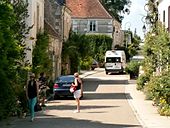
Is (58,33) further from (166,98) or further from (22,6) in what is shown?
(166,98)

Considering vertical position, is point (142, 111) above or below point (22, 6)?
below

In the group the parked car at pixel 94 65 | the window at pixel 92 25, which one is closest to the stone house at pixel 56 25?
the parked car at pixel 94 65

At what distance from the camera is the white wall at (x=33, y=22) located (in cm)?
3281

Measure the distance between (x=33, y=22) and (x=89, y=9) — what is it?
2362 inches

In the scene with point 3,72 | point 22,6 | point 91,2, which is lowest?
point 3,72

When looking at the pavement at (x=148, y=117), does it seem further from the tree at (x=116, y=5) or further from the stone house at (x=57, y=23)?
the tree at (x=116, y=5)

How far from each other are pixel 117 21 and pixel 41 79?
7936 centimetres

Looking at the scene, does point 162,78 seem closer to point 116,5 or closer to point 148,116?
point 148,116

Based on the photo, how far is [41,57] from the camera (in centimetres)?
3425

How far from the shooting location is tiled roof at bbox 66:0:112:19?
94.2 metres

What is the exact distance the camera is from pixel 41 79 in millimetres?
30438

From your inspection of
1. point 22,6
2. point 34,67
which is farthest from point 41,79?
point 22,6

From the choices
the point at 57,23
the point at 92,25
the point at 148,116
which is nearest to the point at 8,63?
the point at 148,116

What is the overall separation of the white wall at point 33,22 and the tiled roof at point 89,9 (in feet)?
173
